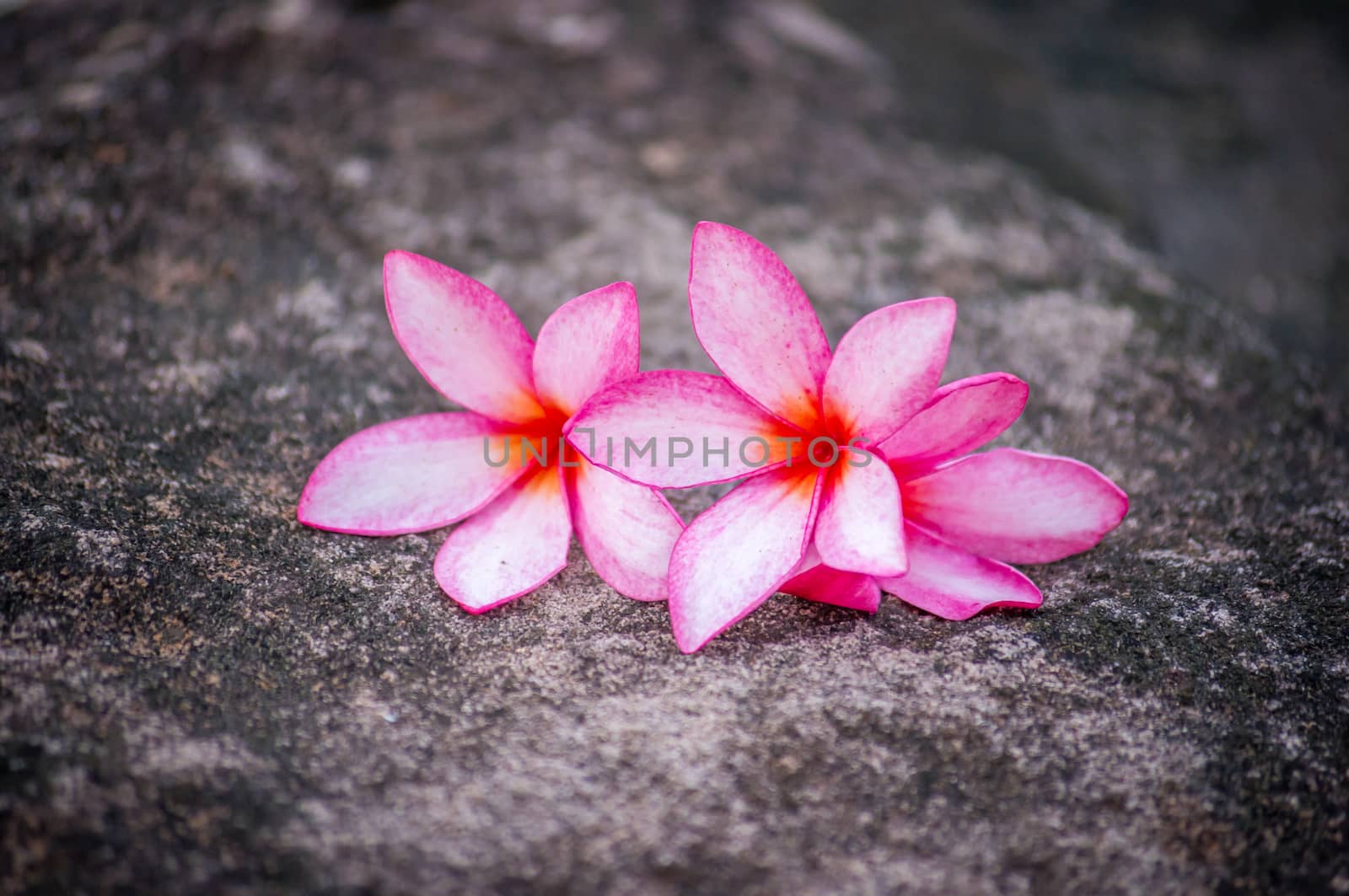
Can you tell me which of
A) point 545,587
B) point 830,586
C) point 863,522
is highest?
point 863,522

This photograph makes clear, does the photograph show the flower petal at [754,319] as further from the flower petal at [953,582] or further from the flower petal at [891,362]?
the flower petal at [953,582]

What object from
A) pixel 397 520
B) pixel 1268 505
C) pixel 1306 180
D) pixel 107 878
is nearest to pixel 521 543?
pixel 397 520

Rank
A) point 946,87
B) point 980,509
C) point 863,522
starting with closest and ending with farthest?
point 863,522 → point 980,509 → point 946,87

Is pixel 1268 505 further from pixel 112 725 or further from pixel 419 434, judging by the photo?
pixel 112 725

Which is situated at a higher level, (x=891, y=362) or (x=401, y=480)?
(x=891, y=362)

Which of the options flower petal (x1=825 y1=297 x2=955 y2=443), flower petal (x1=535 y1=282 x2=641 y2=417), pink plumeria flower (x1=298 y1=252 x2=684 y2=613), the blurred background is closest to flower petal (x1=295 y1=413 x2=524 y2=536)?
pink plumeria flower (x1=298 y1=252 x2=684 y2=613)

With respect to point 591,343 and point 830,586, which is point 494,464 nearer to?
point 591,343

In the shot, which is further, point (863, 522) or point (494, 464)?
point (494, 464)

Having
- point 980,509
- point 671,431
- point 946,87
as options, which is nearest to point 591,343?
point 671,431
